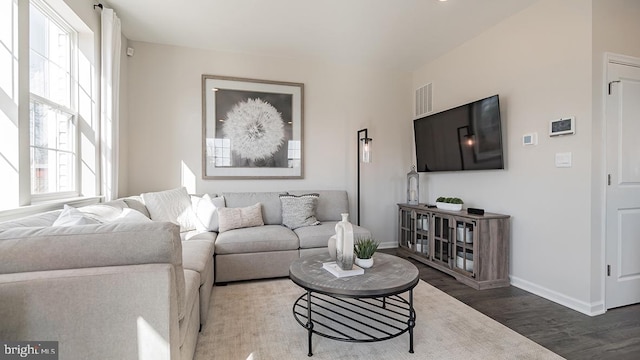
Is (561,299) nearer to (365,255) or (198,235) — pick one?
(365,255)

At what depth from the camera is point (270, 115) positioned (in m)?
3.98

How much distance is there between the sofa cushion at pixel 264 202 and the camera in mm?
3594

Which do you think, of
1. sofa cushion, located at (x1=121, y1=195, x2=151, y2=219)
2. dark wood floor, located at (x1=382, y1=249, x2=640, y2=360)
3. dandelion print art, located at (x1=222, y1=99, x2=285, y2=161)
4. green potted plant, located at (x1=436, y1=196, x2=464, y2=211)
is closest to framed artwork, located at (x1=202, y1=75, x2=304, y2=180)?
dandelion print art, located at (x1=222, y1=99, x2=285, y2=161)

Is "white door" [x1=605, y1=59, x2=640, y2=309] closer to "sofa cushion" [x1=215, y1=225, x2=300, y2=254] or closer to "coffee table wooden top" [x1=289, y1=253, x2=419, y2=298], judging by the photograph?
"coffee table wooden top" [x1=289, y1=253, x2=419, y2=298]

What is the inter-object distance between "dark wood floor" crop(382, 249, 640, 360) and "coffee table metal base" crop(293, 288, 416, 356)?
748 millimetres

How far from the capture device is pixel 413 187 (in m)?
4.39

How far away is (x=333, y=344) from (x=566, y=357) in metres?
1.40

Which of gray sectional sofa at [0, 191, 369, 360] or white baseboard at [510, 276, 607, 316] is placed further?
white baseboard at [510, 276, 607, 316]

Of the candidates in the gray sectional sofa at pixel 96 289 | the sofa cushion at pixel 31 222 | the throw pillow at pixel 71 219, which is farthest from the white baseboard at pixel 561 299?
the sofa cushion at pixel 31 222

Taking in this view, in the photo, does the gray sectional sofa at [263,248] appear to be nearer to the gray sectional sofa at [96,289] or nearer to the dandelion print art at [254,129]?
the dandelion print art at [254,129]

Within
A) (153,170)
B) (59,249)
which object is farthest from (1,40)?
(153,170)

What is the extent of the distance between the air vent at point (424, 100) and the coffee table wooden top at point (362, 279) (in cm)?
278

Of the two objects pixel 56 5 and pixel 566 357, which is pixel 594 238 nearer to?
pixel 566 357

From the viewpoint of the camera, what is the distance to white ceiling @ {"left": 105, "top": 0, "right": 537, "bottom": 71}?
280cm
